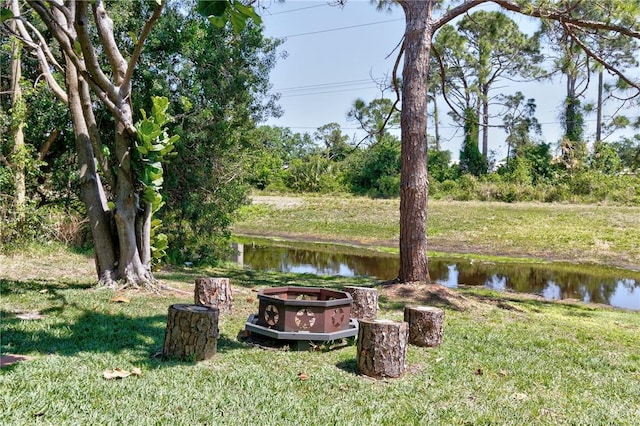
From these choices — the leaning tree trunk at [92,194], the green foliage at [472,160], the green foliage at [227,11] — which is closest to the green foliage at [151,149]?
the leaning tree trunk at [92,194]

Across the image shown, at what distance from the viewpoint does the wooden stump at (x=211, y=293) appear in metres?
4.75

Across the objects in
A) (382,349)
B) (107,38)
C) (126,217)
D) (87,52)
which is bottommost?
(382,349)

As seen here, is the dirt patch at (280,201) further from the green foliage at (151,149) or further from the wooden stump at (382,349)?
the wooden stump at (382,349)

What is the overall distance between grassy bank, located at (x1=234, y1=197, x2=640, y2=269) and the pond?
4.51 feet

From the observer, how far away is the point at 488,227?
16125mm

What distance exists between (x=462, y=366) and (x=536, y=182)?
872 inches

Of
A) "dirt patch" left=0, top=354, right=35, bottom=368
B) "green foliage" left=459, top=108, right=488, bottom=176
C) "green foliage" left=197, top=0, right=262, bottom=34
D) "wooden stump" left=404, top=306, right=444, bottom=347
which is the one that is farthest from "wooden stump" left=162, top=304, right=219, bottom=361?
"green foliage" left=459, top=108, right=488, bottom=176

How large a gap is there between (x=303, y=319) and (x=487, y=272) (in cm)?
870

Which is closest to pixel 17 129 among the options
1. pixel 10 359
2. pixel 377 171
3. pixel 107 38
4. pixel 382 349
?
pixel 107 38

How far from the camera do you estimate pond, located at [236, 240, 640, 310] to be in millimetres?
9273

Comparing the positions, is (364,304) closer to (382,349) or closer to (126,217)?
(382,349)

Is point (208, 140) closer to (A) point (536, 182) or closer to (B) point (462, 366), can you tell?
(B) point (462, 366)

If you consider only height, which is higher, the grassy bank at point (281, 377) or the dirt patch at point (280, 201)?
the dirt patch at point (280, 201)

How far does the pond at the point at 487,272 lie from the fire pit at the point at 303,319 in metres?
5.79
